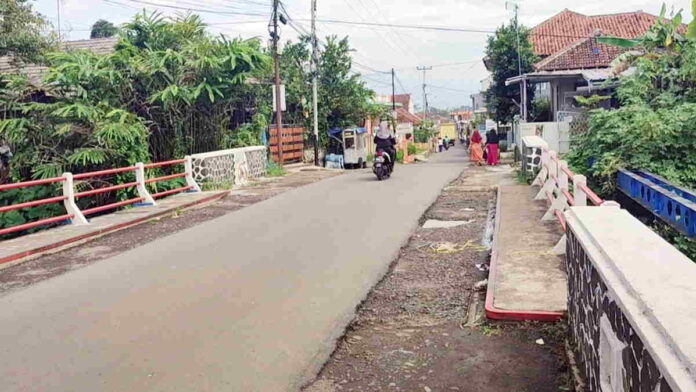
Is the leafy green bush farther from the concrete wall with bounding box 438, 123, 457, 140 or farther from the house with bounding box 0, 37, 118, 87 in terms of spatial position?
the concrete wall with bounding box 438, 123, 457, 140

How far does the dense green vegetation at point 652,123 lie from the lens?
39.1ft

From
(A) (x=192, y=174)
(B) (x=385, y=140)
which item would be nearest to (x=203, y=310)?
(A) (x=192, y=174)

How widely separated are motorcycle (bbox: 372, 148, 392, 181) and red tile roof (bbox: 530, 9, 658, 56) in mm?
21840

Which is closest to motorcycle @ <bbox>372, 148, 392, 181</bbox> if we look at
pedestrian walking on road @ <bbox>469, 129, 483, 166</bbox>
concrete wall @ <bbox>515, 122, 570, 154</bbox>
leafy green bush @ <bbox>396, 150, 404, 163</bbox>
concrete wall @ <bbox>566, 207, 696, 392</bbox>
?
concrete wall @ <bbox>515, 122, 570, 154</bbox>

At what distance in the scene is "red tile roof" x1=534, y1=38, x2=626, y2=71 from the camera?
96.2ft

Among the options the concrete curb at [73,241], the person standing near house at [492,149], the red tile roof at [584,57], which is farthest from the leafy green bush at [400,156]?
the concrete curb at [73,241]

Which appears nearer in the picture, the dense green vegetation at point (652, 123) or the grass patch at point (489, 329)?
the grass patch at point (489, 329)

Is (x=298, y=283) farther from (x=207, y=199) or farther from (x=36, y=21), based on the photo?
(x=36, y=21)

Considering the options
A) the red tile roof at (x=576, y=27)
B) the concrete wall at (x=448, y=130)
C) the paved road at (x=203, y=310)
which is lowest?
the paved road at (x=203, y=310)

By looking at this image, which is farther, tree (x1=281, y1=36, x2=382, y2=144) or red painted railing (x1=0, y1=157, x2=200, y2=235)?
tree (x1=281, y1=36, x2=382, y2=144)

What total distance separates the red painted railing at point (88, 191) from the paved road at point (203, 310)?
7.13 feet

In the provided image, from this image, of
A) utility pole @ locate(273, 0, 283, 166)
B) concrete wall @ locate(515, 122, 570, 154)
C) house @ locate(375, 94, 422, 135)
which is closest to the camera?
concrete wall @ locate(515, 122, 570, 154)

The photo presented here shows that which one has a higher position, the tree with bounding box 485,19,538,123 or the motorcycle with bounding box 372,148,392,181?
the tree with bounding box 485,19,538,123

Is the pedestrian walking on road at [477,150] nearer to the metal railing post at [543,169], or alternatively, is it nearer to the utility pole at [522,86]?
the utility pole at [522,86]
